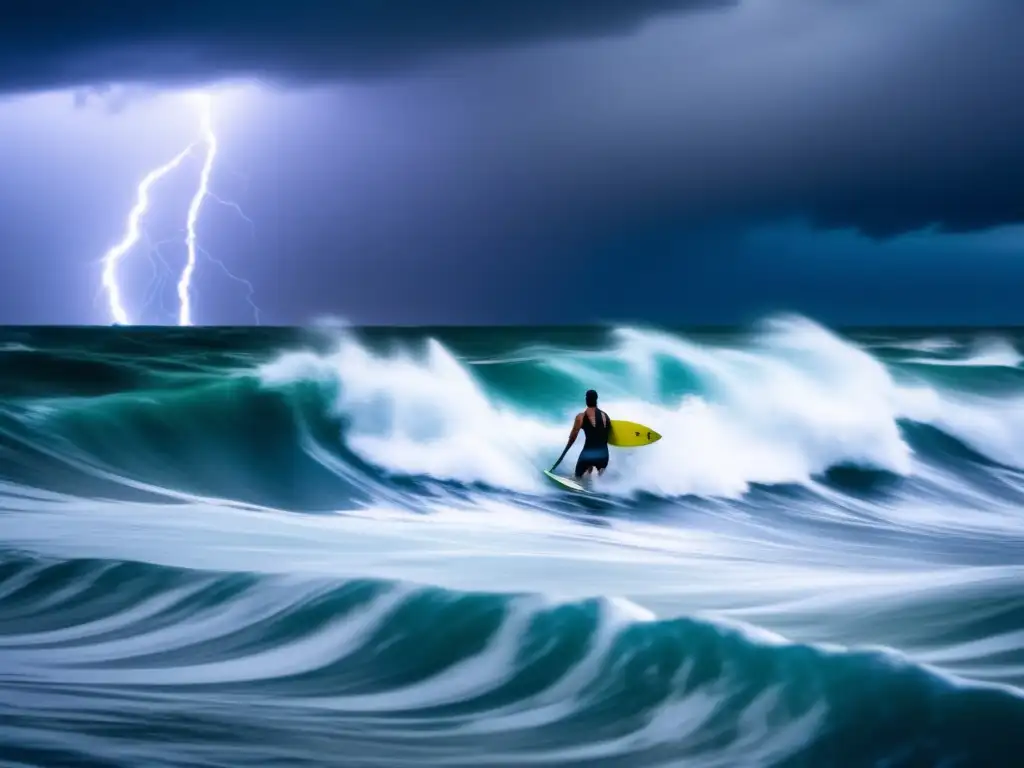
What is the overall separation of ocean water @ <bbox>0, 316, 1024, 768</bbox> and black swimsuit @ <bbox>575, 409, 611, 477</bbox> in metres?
0.29

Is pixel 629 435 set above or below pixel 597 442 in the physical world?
above

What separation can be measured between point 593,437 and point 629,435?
0.63 meters

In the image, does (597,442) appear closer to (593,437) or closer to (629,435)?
(593,437)

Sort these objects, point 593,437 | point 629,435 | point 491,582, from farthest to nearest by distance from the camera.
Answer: point 629,435 < point 593,437 < point 491,582

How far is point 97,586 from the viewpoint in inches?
274

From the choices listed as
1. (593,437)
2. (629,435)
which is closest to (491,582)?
(593,437)

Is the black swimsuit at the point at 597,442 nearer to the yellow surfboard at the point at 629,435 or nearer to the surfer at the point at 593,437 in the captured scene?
the surfer at the point at 593,437

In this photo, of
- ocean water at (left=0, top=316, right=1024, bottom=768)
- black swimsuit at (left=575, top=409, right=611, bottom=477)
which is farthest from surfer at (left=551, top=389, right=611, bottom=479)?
ocean water at (left=0, top=316, right=1024, bottom=768)

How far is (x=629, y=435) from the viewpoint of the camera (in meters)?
12.1

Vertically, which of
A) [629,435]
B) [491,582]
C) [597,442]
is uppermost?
[629,435]

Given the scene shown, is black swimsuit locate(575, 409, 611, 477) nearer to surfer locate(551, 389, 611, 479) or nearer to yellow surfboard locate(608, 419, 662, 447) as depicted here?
surfer locate(551, 389, 611, 479)

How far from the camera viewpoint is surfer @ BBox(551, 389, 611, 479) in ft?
37.9

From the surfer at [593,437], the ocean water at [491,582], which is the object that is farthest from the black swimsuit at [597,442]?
the ocean water at [491,582]

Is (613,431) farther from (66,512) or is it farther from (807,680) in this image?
(807,680)
